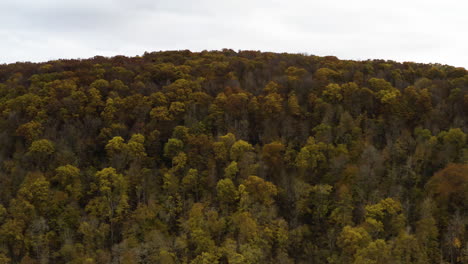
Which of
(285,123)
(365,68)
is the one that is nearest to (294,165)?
(285,123)

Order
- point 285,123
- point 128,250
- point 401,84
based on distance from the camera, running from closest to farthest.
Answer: point 128,250 < point 285,123 < point 401,84

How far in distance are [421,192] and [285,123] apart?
28764 mm

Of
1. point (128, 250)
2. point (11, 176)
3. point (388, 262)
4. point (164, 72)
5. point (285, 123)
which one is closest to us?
point (388, 262)

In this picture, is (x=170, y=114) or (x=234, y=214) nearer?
(x=234, y=214)

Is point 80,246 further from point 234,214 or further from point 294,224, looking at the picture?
point 294,224

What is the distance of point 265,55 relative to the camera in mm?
113000

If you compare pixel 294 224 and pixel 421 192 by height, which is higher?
pixel 421 192

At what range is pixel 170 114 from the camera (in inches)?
3022

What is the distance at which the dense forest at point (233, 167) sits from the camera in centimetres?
5550

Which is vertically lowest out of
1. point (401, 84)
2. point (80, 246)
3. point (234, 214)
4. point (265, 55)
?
point (80, 246)

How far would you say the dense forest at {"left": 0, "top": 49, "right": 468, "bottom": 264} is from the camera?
55500mm

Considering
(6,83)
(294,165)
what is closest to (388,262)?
(294,165)

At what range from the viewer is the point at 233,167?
63.9 meters

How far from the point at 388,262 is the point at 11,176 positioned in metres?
65.8
